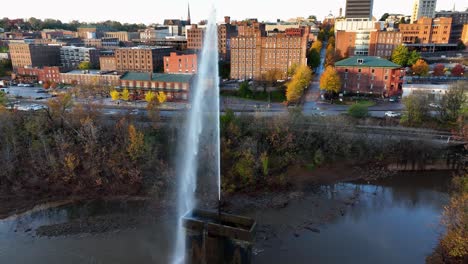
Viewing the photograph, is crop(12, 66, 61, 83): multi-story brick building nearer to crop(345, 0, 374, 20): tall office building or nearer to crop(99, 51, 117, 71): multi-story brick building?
crop(99, 51, 117, 71): multi-story brick building

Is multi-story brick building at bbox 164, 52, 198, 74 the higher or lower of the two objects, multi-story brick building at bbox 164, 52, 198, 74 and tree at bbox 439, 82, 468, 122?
the higher

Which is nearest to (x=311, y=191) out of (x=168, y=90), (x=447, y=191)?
(x=447, y=191)

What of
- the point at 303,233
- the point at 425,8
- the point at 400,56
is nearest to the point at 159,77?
the point at 303,233

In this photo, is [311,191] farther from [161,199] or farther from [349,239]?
[161,199]

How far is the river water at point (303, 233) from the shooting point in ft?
46.7

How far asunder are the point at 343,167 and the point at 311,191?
422 cm

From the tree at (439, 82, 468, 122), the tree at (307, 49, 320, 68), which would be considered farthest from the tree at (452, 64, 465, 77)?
the tree at (439, 82, 468, 122)

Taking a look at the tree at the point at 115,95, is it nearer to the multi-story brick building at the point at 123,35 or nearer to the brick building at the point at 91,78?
the brick building at the point at 91,78

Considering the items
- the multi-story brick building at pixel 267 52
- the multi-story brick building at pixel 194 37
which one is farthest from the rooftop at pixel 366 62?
the multi-story brick building at pixel 194 37

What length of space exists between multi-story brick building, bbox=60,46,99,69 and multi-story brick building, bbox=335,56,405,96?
45440mm

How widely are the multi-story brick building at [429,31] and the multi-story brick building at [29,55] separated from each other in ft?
247

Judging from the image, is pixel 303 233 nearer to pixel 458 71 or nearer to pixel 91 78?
pixel 91 78

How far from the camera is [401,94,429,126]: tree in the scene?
87.7 ft

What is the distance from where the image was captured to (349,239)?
50.6 ft
